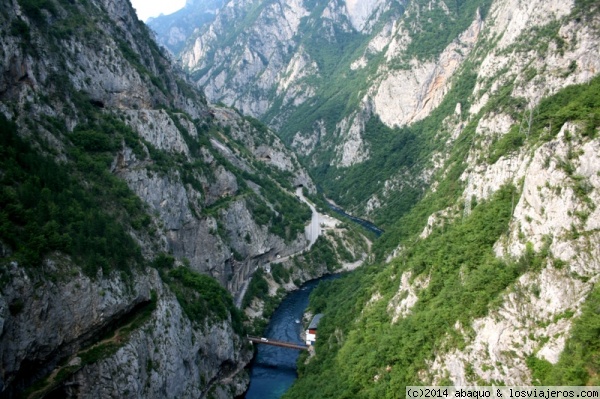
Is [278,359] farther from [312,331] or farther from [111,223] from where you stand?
[111,223]

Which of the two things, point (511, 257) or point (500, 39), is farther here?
point (500, 39)

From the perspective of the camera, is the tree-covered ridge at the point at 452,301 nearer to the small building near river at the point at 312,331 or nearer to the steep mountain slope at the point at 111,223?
the small building near river at the point at 312,331

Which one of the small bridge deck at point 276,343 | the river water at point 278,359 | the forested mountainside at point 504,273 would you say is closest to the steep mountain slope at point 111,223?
the river water at point 278,359

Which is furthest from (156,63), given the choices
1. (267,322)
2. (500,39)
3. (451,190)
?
(500,39)

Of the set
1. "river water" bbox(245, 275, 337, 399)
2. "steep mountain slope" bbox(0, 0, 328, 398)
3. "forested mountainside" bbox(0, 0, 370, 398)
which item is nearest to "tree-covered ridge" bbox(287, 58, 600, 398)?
"river water" bbox(245, 275, 337, 399)

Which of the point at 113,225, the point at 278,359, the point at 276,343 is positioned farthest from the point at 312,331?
the point at 113,225

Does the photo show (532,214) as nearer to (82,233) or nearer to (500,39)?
(82,233)
